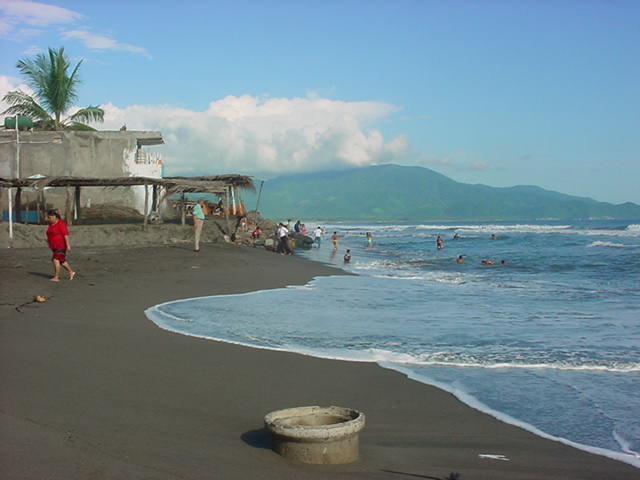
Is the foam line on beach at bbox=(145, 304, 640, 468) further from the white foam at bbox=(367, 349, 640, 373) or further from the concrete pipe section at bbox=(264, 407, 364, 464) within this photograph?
the concrete pipe section at bbox=(264, 407, 364, 464)

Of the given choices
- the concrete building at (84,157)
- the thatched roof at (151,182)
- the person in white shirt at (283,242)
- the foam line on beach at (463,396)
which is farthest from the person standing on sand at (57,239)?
the concrete building at (84,157)

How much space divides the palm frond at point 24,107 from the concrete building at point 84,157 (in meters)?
4.51

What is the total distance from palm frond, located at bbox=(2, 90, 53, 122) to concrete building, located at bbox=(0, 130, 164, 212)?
4511 millimetres

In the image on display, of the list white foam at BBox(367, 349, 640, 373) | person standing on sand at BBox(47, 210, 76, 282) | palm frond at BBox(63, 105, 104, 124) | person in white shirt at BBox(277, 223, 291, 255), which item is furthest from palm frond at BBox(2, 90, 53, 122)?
white foam at BBox(367, 349, 640, 373)

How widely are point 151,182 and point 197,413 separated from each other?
20.2 meters

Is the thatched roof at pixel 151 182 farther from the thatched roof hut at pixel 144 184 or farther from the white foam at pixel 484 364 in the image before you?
the white foam at pixel 484 364

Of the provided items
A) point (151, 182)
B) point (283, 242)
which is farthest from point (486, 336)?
point (283, 242)

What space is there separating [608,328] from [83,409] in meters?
8.65

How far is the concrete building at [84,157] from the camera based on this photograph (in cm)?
2922

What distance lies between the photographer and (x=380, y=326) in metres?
9.92

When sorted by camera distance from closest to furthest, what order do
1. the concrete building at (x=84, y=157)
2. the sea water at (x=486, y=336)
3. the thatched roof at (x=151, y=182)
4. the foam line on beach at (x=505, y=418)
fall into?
the foam line on beach at (x=505, y=418), the sea water at (x=486, y=336), the thatched roof at (x=151, y=182), the concrete building at (x=84, y=157)

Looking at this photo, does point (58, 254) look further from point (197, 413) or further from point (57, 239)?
point (197, 413)

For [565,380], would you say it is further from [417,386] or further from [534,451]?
[534,451]

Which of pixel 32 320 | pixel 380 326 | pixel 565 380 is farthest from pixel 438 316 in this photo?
pixel 32 320
